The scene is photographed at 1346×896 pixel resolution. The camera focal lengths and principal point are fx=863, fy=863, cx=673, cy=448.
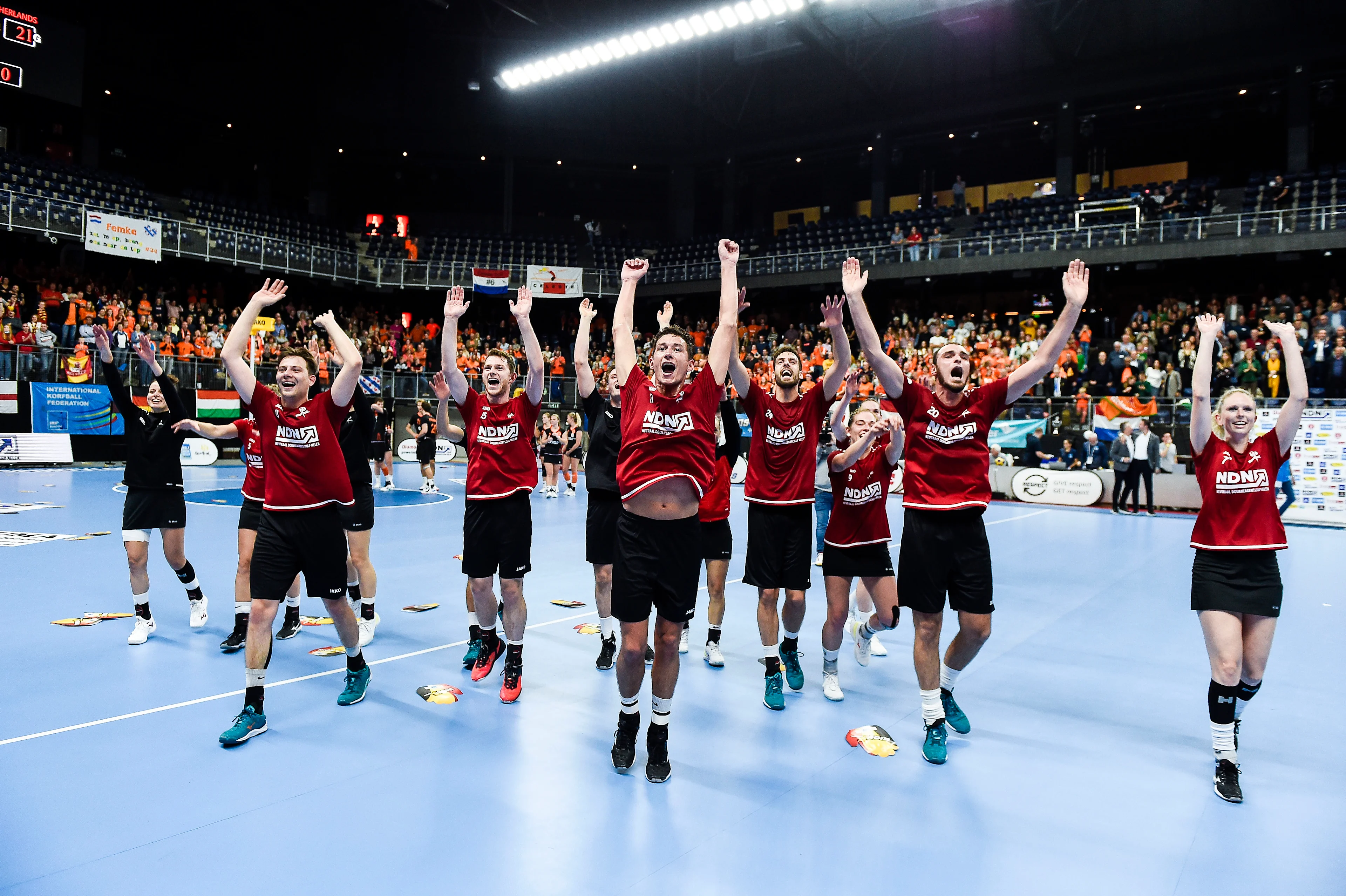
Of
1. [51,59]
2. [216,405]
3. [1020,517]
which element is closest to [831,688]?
[1020,517]

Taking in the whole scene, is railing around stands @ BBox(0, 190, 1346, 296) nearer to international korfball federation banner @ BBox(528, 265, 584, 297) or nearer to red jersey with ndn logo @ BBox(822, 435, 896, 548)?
international korfball federation banner @ BBox(528, 265, 584, 297)

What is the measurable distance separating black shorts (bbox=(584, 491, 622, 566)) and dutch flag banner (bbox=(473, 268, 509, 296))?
28419 millimetres

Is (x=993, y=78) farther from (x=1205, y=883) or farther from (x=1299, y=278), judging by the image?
(x=1205, y=883)

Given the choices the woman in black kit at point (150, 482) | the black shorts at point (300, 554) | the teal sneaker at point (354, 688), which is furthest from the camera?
the woman in black kit at point (150, 482)

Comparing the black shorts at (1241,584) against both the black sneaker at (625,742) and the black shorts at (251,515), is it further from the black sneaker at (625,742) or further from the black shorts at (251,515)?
the black shorts at (251,515)

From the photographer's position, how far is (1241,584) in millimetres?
4500

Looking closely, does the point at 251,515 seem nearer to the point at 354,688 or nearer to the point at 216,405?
the point at 354,688

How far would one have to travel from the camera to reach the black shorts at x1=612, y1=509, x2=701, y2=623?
4.36 meters

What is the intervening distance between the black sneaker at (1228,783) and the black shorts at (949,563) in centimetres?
132

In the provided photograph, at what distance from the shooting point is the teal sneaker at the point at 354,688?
5379 millimetres

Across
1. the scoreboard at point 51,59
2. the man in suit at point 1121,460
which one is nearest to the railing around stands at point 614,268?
the scoreboard at point 51,59

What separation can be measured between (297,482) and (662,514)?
2.33m

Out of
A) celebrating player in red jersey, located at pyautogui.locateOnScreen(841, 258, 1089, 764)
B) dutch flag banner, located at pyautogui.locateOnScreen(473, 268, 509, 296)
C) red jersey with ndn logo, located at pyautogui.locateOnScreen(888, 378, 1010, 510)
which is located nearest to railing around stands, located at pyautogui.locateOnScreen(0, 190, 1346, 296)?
dutch flag banner, located at pyautogui.locateOnScreen(473, 268, 509, 296)

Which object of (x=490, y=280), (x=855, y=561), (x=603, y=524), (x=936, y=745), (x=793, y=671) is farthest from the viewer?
(x=490, y=280)
